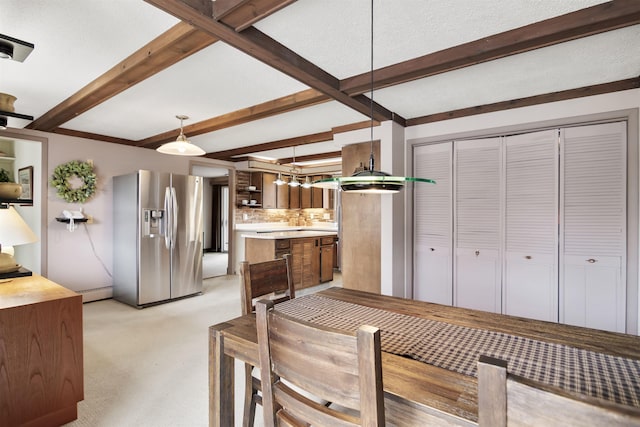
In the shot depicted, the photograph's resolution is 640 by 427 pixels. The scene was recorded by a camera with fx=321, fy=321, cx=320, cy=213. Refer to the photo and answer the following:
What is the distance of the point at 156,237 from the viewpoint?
4234mm

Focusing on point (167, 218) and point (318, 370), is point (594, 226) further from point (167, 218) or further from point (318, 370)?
point (167, 218)

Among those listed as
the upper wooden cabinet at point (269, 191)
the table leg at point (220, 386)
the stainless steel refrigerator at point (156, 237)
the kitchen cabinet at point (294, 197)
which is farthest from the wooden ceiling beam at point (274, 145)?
the table leg at point (220, 386)

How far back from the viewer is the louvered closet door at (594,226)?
2778 mm

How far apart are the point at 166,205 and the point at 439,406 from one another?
13.8ft

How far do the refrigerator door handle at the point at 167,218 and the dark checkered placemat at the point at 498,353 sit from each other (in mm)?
3141

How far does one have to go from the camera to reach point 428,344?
1353mm

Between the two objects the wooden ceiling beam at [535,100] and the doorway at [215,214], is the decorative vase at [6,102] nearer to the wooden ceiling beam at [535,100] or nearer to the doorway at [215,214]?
the wooden ceiling beam at [535,100]

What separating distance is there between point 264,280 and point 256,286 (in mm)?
76

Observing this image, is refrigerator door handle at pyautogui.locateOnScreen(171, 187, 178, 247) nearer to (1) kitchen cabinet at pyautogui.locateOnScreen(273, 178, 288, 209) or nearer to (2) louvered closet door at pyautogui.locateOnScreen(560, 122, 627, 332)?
(1) kitchen cabinet at pyautogui.locateOnScreen(273, 178, 288, 209)

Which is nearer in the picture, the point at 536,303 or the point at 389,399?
the point at 389,399

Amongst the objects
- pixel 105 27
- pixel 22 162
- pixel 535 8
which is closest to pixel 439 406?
pixel 535 8

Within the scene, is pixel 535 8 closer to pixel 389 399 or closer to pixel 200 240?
pixel 389 399

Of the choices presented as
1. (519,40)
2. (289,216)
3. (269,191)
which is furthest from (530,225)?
(289,216)

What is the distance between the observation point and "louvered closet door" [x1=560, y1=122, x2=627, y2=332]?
278cm
